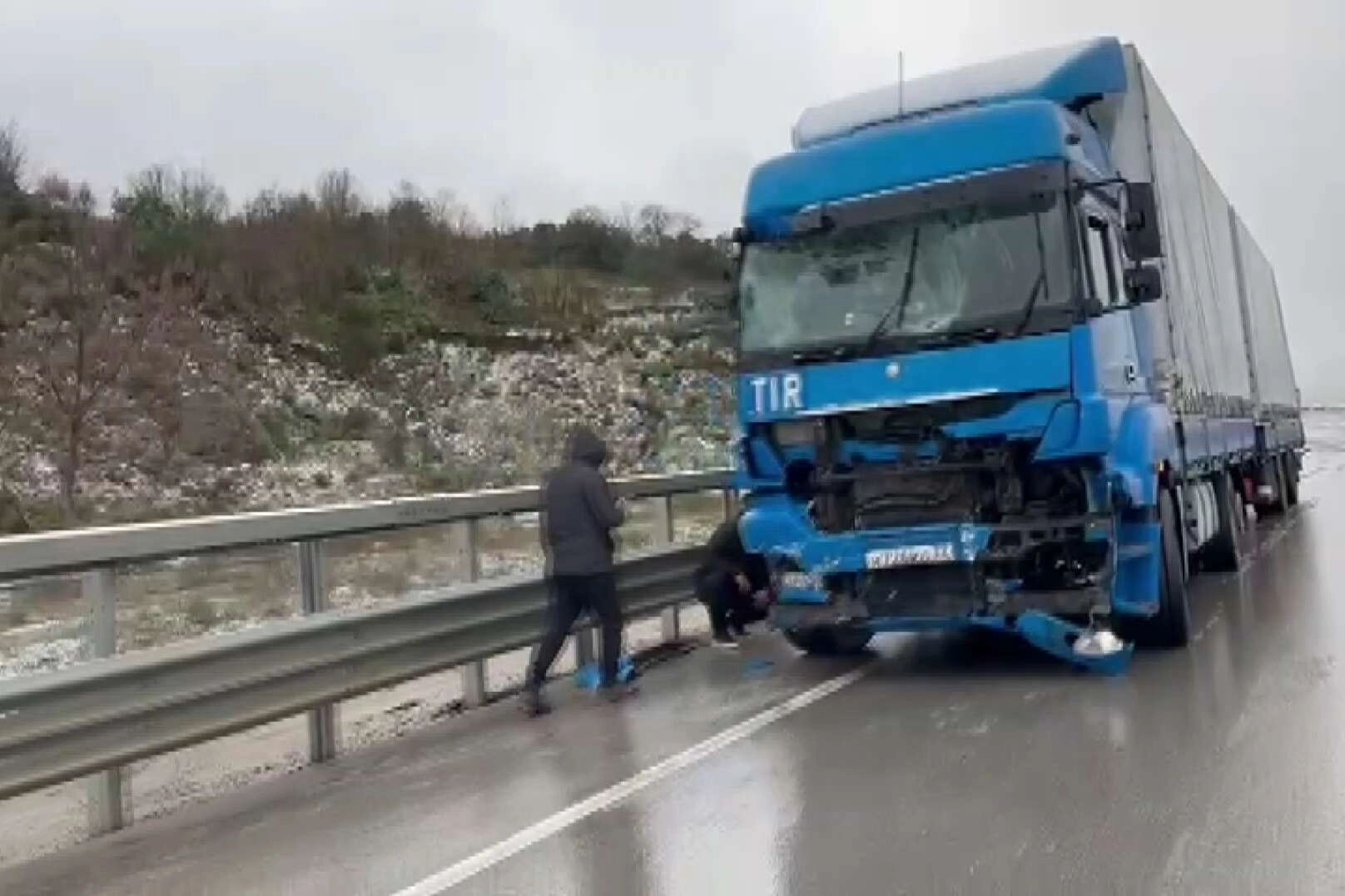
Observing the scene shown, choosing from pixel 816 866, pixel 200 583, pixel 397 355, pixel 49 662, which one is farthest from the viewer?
pixel 397 355

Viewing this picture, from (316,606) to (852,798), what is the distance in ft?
10.8

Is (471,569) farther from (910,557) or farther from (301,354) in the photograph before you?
(301,354)

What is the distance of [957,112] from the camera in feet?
28.9

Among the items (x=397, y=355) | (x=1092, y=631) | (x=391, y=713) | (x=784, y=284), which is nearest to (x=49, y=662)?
(x=391, y=713)

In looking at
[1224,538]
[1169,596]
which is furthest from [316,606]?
[1224,538]

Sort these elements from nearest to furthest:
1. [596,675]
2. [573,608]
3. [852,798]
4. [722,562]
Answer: [852,798], [573,608], [596,675], [722,562]

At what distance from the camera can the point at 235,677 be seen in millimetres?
6691

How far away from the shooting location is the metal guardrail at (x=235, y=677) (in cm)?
571

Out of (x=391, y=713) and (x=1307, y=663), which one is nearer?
(x=1307, y=663)

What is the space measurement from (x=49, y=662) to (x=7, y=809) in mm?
1873

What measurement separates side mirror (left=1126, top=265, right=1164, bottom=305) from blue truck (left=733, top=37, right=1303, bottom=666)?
0.03 feet

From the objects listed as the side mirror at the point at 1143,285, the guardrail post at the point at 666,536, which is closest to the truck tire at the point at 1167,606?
the side mirror at the point at 1143,285

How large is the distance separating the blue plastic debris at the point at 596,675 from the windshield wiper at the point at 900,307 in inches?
104

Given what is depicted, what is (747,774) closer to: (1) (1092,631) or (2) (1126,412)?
(1) (1092,631)
